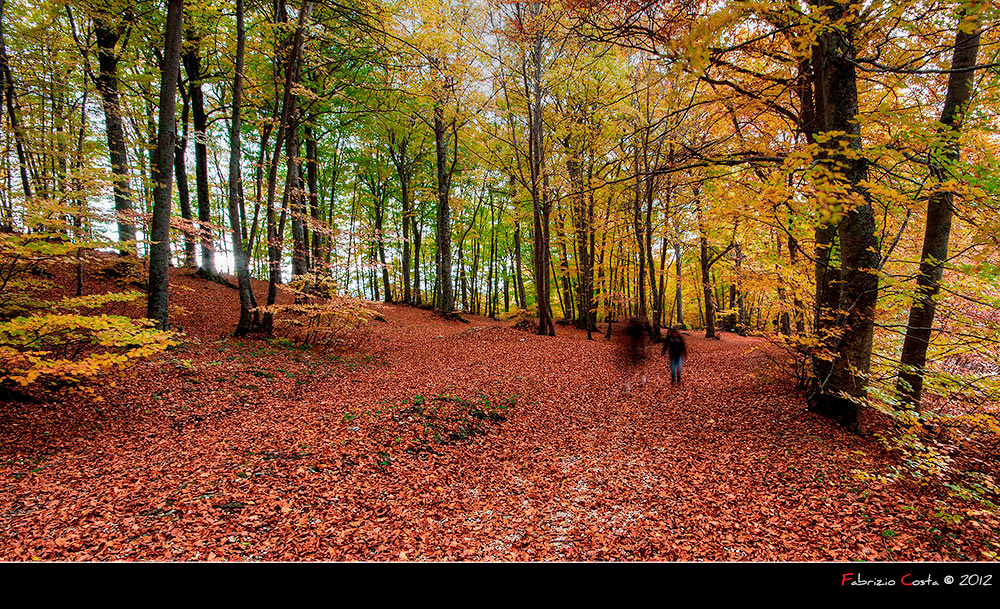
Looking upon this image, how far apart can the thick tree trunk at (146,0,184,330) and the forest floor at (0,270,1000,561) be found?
1.22 metres

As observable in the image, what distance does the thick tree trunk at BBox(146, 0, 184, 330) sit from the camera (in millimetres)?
6391

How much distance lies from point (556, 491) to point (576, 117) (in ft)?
47.1

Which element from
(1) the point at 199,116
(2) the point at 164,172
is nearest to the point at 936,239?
(2) the point at 164,172

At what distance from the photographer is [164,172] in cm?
636

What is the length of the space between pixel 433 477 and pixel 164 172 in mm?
7398

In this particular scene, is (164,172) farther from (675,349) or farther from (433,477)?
(675,349)

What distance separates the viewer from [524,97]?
12555 mm

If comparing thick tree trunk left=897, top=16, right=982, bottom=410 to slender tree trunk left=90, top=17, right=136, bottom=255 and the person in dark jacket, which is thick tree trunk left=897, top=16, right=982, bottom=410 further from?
slender tree trunk left=90, top=17, right=136, bottom=255

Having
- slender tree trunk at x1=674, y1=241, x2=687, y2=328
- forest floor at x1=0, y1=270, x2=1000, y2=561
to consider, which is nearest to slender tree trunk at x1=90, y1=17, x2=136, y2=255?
forest floor at x1=0, y1=270, x2=1000, y2=561

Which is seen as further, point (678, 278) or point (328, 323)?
point (678, 278)

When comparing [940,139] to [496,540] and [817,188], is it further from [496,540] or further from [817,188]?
[496,540]

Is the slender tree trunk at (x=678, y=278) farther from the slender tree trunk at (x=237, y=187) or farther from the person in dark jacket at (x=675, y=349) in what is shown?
the slender tree trunk at (x=237, y=187)
